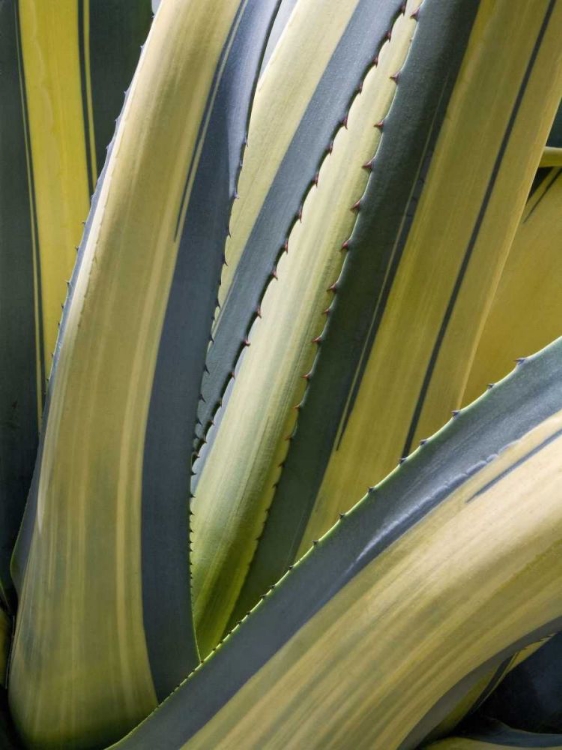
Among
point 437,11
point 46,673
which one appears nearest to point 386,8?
point 437,11

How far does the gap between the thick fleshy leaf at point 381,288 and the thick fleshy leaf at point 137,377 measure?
0.06m

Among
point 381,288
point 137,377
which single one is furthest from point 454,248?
point 137,377

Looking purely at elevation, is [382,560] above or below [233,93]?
below

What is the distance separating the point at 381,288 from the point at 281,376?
2.5 inches

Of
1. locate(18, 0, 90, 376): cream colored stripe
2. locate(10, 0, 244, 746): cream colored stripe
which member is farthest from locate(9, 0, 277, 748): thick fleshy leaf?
locate(18, 0, 90, 376): cream colored stripe

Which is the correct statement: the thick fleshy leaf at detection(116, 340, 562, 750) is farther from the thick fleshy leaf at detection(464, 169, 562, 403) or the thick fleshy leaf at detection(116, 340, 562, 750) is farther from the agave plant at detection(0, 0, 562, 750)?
the thick fleshy leaf at detection(464, 169, 562, 403)

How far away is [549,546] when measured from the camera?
0.23m

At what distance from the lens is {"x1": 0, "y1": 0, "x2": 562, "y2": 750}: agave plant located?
266mm

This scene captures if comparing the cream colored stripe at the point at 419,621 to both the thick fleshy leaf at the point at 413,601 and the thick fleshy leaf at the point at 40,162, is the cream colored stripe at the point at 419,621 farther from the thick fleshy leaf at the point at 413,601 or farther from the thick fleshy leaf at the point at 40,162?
the thick fleshy leaf at the point at 40,162

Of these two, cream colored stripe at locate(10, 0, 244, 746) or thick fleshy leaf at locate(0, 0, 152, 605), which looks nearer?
cream colored stripe at locate(10, 0, 244, 746)

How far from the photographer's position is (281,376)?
0.37 metres

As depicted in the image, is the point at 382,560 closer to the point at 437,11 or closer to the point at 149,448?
the point at 149,448

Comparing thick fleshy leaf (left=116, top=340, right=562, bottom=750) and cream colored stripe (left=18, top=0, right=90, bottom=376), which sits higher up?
cream colored stripe (left=18, top=0, right=90, bottom=376)

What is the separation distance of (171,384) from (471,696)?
0.20 metres
